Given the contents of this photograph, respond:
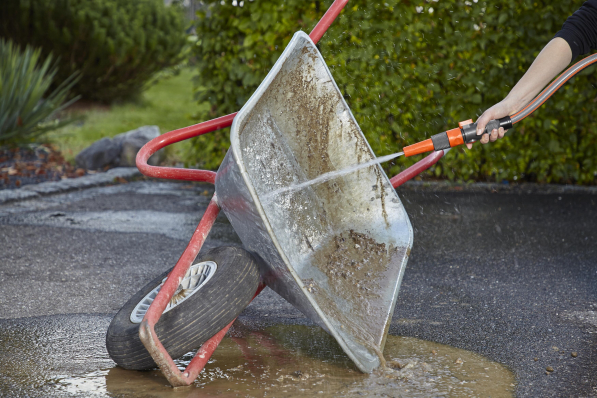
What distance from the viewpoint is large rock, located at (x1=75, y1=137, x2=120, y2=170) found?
6.95 metres

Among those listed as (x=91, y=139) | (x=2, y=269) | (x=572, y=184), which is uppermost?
(x=2, y=269)

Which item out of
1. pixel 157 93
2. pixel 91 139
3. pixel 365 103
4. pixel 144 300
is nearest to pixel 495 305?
pixel 144 300

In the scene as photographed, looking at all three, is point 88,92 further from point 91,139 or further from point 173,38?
point 91,139

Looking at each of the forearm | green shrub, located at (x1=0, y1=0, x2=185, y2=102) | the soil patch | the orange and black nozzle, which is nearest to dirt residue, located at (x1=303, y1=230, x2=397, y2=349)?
the orange and black nozzle

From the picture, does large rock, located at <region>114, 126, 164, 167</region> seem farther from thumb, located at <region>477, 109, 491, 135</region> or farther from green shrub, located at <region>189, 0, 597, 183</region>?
thumb, located at <region>477, 109, 491, 135</region>

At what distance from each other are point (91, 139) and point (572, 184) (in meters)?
6.18

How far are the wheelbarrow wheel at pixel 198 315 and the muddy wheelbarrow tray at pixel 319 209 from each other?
95mm

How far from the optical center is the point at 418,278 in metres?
3.39

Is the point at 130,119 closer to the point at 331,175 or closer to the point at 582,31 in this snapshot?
the point at 331,175

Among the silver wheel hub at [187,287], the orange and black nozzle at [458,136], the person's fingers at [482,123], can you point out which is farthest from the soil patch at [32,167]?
the person's fingers at [482,123]

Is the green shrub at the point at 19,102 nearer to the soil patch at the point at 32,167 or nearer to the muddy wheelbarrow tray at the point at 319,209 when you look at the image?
the soil patch at the point at 32,167

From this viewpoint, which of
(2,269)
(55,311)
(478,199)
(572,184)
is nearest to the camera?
(55,311)

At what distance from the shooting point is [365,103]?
5609 mm

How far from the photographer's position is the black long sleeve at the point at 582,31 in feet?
7.68
